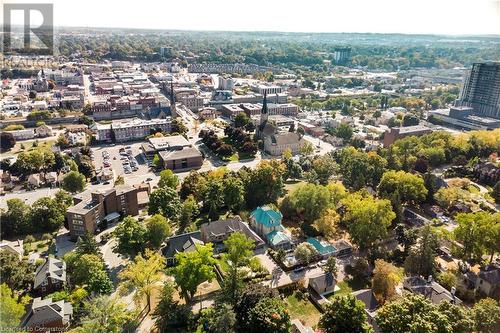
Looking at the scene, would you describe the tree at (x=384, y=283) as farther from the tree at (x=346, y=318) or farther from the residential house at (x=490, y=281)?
the residential house at (x=490, y=281)

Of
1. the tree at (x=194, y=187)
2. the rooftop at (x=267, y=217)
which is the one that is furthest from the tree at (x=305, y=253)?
the tree at (x=194, y=187)

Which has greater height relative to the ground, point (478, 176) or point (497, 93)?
point (497, 93)

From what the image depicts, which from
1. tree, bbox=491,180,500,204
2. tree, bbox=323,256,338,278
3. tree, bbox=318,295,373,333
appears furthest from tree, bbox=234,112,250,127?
tree, bbox=318,295,373,333

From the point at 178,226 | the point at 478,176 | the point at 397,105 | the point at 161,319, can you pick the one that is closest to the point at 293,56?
the point at 397,105

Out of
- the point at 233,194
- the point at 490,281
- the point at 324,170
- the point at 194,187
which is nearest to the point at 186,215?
the point at 233,194

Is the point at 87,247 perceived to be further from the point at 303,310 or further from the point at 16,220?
the point at 303,310

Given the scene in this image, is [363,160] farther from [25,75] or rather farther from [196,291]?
[25,75]
